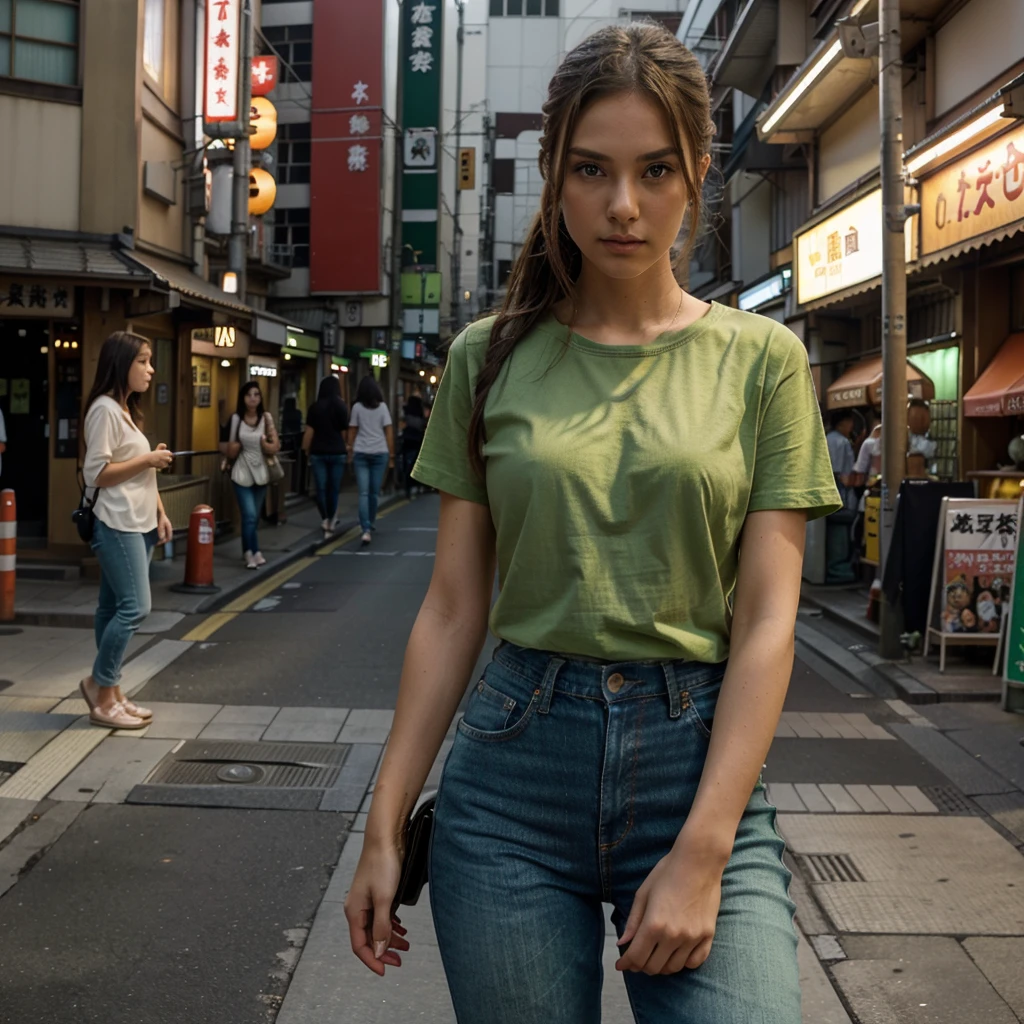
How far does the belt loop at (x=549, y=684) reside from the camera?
1.60 m

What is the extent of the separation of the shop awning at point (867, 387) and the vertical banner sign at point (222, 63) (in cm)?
790

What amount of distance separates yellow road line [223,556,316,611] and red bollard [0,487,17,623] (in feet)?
5.79

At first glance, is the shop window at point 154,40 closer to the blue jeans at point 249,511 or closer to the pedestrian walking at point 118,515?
the blue jeans at point 249,511

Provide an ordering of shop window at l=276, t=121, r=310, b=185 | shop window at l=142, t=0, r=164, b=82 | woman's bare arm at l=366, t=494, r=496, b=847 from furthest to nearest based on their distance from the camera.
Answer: shop window at l=276, t=121, r=310, b=185 → shop window at l=142, t=0, r=164, b=82 → woman's bare arm at l=366, t=494, r=496, b=847

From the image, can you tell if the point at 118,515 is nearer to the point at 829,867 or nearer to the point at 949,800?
the point at 829,867

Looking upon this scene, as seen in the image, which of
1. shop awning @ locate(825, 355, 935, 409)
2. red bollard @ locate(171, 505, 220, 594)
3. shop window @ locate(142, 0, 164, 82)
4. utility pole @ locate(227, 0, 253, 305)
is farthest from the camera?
utility pole @ locate(227, 0, 253, 305)

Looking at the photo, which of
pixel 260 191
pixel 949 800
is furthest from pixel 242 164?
pixel 949 800

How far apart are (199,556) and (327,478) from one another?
5038 mm

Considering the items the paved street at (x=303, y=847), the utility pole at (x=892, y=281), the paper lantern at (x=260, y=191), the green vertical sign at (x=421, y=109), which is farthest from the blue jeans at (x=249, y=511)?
the green vertical sign at (x=421, y=109)

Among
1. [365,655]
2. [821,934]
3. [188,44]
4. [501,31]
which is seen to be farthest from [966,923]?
[501,31]

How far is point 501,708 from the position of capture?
1.64 metres

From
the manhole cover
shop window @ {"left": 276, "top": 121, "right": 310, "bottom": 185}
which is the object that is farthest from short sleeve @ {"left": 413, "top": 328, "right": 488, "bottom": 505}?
shop window @ {"left": 276, "top": 121, "right": 310, "bottom": 185}

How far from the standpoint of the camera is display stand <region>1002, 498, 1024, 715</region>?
6988 mm

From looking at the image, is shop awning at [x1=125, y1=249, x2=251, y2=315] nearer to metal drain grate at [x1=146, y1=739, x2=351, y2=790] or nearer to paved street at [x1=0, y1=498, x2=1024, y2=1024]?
paved street at [x1=0, y1=498, x2=1024, y2=1024]
